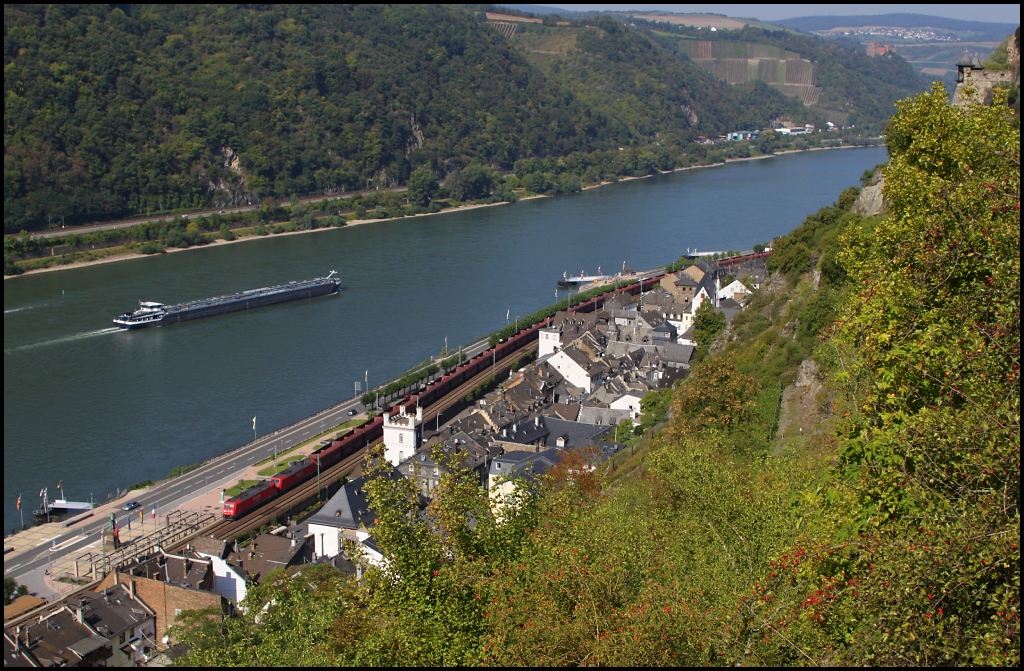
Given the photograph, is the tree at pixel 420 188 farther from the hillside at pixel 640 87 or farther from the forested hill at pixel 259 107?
the hillside at pixel 640 87

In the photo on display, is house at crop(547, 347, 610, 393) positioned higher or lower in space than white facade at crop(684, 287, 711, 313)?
lower

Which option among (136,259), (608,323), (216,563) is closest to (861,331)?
(216,563)

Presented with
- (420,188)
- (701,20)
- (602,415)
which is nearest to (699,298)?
(602,415)

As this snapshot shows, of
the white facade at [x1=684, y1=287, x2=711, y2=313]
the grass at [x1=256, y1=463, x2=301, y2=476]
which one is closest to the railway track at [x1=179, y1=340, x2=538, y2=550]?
the grass at [x1=256, y1=463, x2=301, y2=476]

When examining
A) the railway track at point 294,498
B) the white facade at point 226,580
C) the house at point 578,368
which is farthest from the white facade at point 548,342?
the white facade at point 226,580

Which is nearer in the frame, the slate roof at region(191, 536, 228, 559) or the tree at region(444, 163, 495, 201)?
the slate roof at region(191, 536, 228, 559)

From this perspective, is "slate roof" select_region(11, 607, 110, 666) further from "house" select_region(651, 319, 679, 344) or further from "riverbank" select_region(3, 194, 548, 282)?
"riverbank" select_region(3, 194, 548, 282)

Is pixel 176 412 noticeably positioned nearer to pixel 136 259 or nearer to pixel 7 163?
pixel 136 259

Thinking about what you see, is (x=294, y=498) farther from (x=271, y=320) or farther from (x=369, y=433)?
(x=271, y=320)
